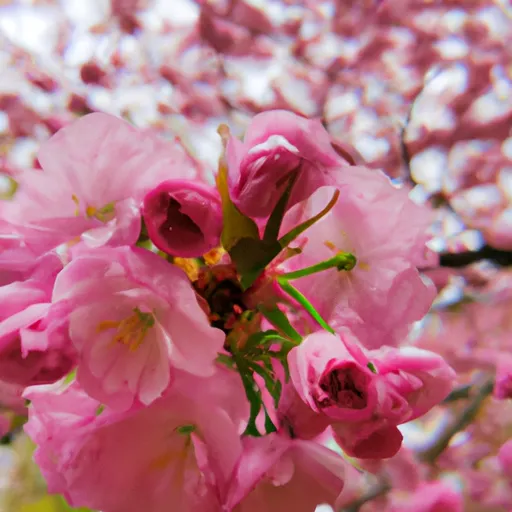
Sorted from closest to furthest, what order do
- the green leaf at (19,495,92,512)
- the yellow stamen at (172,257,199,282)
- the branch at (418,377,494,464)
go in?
the yellow stamen at (172,257,199,282) → the branch at (418,377,494,464) → the green leaf at (19,495,92,512)

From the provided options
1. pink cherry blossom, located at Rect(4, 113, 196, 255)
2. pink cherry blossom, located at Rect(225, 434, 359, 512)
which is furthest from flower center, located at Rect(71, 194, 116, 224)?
pink cherry blossom, located at Rect(225, 434, 359, 512)

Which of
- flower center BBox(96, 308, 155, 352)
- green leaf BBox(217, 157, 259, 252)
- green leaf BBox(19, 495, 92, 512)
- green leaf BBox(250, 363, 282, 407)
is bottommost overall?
green leaf BBox(19, 495, 92, 512)

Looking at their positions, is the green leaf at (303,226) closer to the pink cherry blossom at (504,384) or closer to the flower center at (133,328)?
the flower center at (133,328)

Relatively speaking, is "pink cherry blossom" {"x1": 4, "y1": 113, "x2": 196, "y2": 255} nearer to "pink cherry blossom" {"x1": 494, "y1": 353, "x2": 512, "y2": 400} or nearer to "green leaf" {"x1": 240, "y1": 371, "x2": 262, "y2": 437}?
"green leaf" {"x1": 240, "y1": 371, "x2": 262, "y2": 437}

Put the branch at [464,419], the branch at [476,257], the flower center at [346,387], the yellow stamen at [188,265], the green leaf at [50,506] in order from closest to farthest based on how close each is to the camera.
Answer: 1. the flower center at [346,387]
2. the yellow stamen at [188,265]
3. the branch at [476,257]
4. the branch at [464,419]
5. the green leaf at [50,506]

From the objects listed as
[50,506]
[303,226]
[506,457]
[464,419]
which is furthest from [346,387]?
[50,506]

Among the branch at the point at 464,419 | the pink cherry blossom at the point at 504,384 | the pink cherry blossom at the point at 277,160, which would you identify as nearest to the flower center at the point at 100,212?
the pink cherry blossom at the point at 277,160
